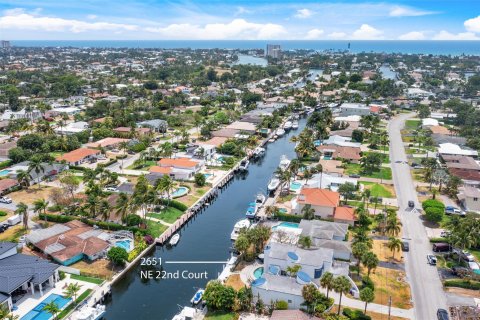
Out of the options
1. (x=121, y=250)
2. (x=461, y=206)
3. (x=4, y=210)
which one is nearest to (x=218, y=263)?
(x=121, y=250)

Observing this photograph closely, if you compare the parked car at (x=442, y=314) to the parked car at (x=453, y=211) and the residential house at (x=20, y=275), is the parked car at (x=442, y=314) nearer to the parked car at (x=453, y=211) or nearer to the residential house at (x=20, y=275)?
the parked car at (x=453, y=211)

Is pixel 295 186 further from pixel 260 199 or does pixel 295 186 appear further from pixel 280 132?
pixel 280 132

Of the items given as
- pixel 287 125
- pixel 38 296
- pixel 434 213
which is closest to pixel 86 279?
pixel 38 296

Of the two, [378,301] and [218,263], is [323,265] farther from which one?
[218,263]

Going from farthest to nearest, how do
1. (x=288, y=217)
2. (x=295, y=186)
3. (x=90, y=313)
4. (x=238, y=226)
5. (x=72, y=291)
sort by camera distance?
(x=295, y=186) < (x=288, y=217) < (x=238, y=226) < (x=72, y=291) < (x=90, y=313)

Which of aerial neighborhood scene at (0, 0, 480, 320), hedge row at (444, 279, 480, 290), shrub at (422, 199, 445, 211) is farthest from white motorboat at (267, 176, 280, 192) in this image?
hedge row at (444, 279, 480, 290)
